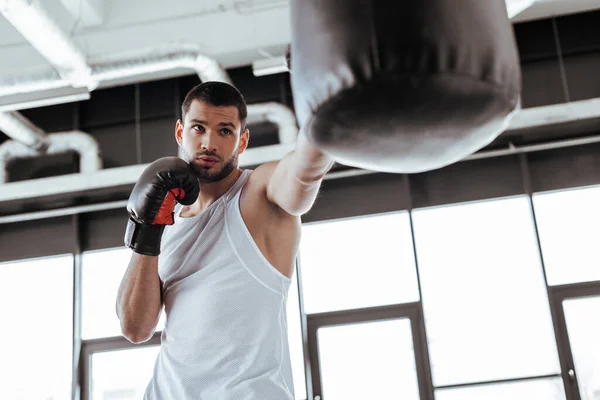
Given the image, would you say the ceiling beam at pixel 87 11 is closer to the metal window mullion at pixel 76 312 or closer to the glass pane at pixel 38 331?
the metal window mullion at pixel 76 312

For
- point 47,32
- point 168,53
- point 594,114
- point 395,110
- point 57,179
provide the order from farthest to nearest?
1. point 57,179
2. point 594,114
3. point 168,53
4. point 47,32
5. point 395,110

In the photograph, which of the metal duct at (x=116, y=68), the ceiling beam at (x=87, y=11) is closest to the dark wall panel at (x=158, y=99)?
the ceiling beam at (x=87, y=11)

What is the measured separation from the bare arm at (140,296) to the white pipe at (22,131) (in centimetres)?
395

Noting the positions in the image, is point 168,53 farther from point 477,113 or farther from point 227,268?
point 477,113

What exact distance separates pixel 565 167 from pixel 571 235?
560 millimetres

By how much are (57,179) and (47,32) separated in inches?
58.1

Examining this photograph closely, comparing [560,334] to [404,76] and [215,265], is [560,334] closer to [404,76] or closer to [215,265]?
[215,265]

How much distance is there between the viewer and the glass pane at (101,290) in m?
5.46

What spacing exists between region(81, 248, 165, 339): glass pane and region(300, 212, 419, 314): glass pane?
1333 mm

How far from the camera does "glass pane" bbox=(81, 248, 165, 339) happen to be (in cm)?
546

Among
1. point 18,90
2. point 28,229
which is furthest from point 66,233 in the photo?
point 18,90

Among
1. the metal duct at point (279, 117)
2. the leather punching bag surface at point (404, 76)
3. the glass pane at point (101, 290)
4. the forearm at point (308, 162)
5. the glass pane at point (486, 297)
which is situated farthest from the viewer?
the glass pane at point (101, 290)

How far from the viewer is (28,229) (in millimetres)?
5762

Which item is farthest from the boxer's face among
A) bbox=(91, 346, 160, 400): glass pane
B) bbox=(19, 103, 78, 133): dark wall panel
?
bbox=(19, 103, 78, 133): dark wall panel
